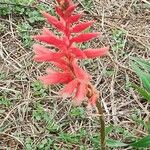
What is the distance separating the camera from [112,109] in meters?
2.70

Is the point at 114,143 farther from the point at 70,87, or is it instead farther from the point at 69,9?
the point at 69,9

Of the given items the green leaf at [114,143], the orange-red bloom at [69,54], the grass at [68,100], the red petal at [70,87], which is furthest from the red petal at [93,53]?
the green leaf at [114,143]

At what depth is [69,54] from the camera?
61.4 inches

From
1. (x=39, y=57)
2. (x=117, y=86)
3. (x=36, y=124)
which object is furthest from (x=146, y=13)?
(x=39, y=57)

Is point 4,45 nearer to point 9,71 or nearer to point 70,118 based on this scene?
point 9,71

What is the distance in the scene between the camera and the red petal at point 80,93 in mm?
1571

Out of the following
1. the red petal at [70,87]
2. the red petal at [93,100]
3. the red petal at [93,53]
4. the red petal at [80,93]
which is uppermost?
the red petal at [93,53]

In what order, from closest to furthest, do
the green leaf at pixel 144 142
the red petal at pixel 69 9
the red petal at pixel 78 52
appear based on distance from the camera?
the red petal at pixel 69 9, the red petal at pixel 78 52, the green leaf at pixel 144 142

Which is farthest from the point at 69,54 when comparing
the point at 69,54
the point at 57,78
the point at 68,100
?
the point at 68,100

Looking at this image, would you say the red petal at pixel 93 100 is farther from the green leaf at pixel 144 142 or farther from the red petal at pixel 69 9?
the green leaf at pixel 144 142

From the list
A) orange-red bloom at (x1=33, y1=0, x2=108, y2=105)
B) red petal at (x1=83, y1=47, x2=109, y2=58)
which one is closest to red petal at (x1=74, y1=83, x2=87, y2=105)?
orange-red bloom at (x1=33, y1=0, x2=108, y2=105)

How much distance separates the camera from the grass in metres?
2.56

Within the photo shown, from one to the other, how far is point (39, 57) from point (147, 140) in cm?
89

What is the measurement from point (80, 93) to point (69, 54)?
5.7 inches
